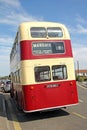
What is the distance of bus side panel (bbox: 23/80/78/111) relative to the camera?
13211mm

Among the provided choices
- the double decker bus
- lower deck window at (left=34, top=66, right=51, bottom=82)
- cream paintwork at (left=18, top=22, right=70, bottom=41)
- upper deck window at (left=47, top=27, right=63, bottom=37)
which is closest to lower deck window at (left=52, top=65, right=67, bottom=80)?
the double decker bus

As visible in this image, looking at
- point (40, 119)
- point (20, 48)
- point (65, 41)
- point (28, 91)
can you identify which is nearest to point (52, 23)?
point (65, 41)

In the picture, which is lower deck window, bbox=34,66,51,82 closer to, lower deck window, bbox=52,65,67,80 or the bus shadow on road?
lower deck window, bbox=52,65,67,80

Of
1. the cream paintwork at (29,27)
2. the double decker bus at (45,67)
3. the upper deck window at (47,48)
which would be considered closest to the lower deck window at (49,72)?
the double decker bus at (45,67)

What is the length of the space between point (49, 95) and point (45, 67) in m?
1.21

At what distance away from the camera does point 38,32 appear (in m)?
13.8

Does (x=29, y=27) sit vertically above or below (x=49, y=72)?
above

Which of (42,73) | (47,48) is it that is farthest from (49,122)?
(47,48)

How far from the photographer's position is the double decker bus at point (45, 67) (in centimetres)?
1327

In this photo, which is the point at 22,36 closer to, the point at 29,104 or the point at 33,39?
the point at 33,39

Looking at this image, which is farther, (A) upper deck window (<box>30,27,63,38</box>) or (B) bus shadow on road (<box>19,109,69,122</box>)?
(B) bus shadow on road (<box>19,109,69,122</box>)

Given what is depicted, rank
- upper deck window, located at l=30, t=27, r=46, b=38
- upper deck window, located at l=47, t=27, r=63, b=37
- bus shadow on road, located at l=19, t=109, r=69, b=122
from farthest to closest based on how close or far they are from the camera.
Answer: upper deck window, located at l=47, t=27, r=63, b=37
bus shadow on road, located at l=19, t=109, r=69, b=122
upper deck window, located at l=30, t=27, r=46, b=38

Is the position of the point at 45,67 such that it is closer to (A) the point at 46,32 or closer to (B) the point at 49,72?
(B) the point at 49,72

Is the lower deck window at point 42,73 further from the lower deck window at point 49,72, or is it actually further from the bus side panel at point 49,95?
the bus side panel at point 49,95
